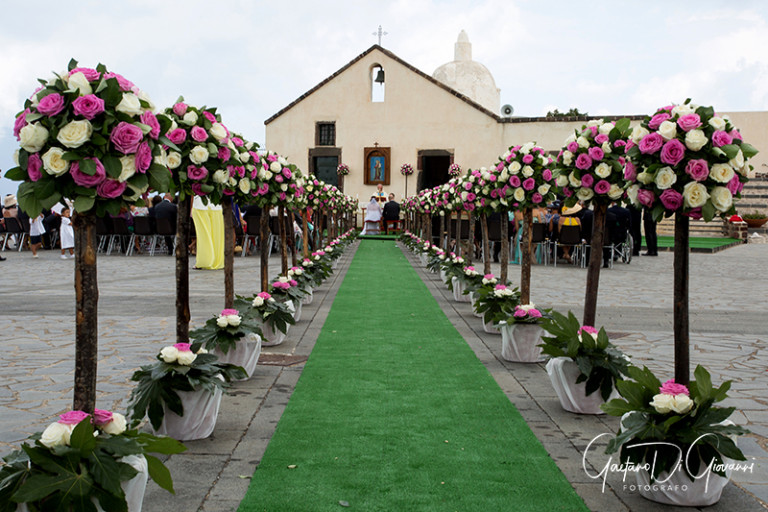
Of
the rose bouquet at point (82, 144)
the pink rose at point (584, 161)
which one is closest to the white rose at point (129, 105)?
the rose bouquet at point (82, 144)

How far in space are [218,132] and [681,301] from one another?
3.08 meters

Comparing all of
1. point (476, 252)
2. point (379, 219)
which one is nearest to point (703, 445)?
point (476, 252)

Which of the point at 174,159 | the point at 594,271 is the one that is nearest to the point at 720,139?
the point at 594,271

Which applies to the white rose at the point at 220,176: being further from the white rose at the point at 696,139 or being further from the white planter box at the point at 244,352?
the white rose at the point at 696,139

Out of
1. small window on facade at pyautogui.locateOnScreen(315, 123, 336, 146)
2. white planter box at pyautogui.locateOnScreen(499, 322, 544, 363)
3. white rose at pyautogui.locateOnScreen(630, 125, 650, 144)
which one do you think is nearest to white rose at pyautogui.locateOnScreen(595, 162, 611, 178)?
white rose at pyautogui.locateOnScreen(630, 125, 650, 144)

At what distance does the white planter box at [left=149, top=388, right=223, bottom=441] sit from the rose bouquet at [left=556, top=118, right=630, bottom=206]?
2870 millimetres

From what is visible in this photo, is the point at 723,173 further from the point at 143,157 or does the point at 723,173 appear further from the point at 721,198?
the point at 143,157

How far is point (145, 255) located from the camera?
18.5 meters

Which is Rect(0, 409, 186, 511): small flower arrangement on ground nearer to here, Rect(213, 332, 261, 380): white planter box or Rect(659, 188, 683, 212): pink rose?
Rect(213, 332, 261, 380): white planter box

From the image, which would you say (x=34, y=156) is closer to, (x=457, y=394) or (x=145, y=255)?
(x=457, y=394)

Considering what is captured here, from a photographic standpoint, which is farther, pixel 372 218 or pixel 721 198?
pixel 372 218

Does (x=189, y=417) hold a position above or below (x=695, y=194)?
below

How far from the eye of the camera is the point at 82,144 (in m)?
2.62

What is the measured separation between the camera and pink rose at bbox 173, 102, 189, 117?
4.72 m
